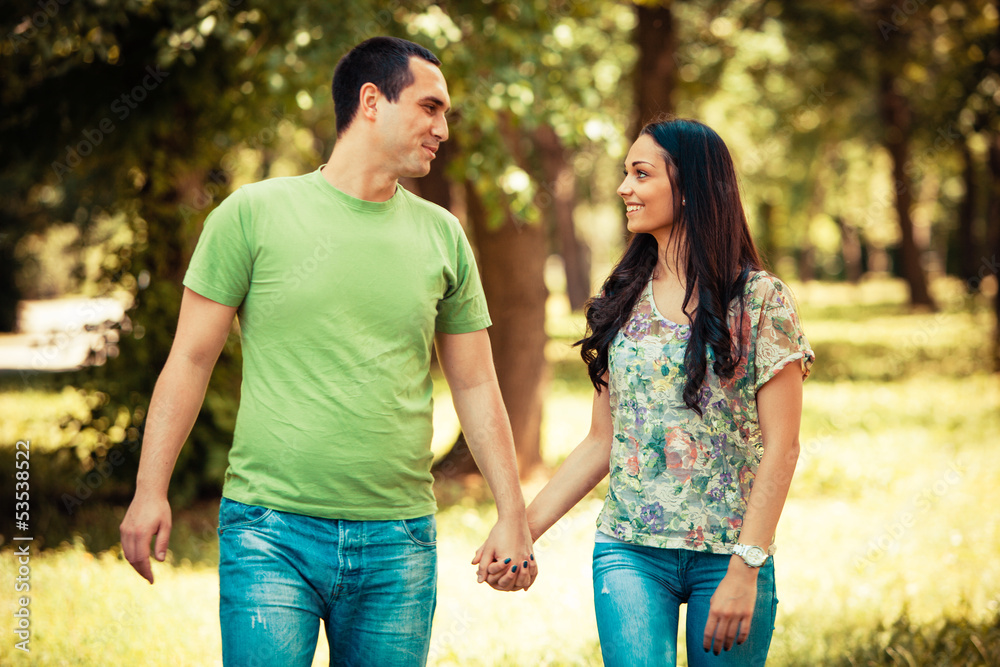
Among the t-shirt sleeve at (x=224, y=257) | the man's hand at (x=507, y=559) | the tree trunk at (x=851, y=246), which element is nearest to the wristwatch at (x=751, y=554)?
the man's hand at (x=507, y=559)

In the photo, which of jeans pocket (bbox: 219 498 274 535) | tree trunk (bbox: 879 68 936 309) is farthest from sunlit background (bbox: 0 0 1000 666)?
tree trunk (bbox: 879 68 936 309)

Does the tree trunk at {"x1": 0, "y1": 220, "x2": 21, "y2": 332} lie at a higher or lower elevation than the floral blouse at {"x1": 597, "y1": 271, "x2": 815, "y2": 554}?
lower

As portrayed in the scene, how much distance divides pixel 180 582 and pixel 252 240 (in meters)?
4.19

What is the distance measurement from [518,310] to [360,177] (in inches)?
241

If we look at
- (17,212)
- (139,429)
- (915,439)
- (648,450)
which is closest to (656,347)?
(648,450)

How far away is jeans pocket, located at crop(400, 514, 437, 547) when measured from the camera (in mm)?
2678

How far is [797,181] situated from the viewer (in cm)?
3375

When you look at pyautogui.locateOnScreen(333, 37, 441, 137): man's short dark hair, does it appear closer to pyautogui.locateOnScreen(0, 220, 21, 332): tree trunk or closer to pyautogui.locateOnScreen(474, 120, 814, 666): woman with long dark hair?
pyautogui.locateOnScreen(474, 120, 814, 666): woman with long dark hair

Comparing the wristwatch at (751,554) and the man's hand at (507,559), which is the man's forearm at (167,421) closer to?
the man's hand at (507,559)

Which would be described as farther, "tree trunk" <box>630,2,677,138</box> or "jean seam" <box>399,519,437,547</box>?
"tree trunk" <box>630,2,677,138</box>

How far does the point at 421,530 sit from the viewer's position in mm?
2713
